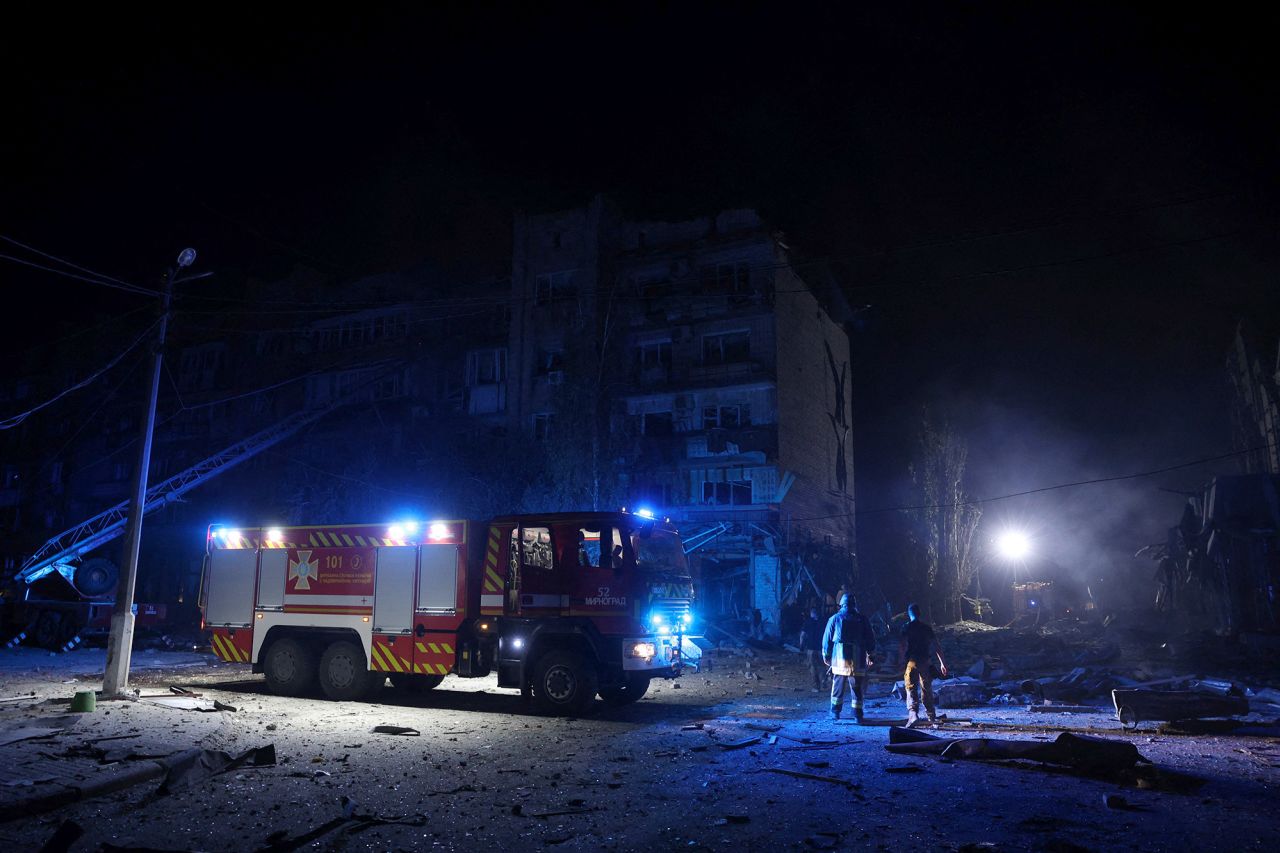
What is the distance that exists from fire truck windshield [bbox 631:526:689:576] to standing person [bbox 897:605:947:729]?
3.77 meters

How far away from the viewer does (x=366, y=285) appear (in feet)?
140

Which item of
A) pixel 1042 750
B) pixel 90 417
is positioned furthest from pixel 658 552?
pixel 90 417

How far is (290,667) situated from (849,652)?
9.66m

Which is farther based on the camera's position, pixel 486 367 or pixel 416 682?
pixel 486 367

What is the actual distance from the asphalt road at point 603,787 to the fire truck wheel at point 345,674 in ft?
4.13

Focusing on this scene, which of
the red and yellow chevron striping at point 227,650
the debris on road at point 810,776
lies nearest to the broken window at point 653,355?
the red and yellow chevron striping at point 227,650

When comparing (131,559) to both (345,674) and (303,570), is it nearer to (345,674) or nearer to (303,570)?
(303,570)

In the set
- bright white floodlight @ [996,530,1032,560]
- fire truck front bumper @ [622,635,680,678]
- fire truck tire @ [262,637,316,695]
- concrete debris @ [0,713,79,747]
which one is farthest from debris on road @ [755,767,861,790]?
bright white floodlight @ [996,530,1032,560]

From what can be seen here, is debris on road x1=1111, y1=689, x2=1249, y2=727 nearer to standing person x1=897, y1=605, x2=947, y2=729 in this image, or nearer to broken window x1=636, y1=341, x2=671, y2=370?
standing person x1=897, y1=605, x2=947, y2=729

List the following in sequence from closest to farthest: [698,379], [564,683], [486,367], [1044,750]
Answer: [1044,750] → [564,683] → [698,379] → [486,367]

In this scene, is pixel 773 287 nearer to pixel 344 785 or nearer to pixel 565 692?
pixel 565 692

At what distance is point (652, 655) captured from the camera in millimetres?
12172

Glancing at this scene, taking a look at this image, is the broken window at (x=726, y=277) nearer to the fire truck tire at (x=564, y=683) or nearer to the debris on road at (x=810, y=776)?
the fire truck tire at (x=564, y=683)

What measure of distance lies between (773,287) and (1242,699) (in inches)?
1042
